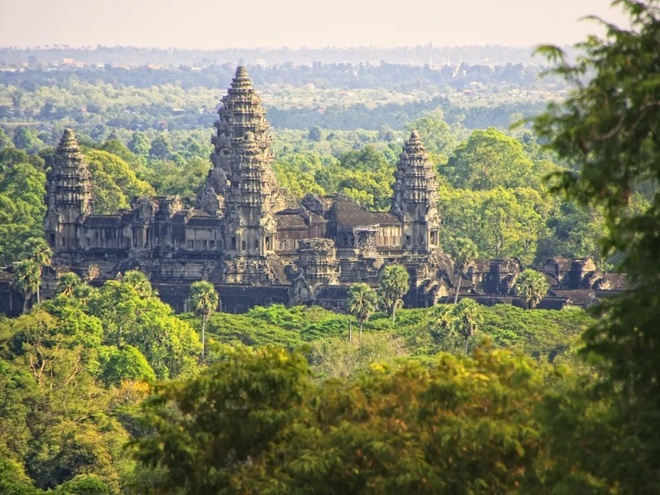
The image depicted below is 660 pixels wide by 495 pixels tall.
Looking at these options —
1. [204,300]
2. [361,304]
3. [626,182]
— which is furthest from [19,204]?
[626,182]

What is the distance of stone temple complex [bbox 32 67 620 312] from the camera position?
107 meters

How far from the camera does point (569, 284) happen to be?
109750 mm

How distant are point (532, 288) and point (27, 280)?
2079 cm

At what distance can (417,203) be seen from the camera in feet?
381

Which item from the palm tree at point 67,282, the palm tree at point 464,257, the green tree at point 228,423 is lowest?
the palm tree at point 67,282

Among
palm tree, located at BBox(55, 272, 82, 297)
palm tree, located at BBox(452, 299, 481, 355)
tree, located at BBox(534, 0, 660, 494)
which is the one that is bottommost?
palm tree, located at BBox(55, 272, 82, 297)

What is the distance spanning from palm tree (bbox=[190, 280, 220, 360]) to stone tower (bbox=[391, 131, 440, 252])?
705 inches

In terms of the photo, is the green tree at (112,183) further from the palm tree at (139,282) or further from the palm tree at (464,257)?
the palm tree at (139,282)

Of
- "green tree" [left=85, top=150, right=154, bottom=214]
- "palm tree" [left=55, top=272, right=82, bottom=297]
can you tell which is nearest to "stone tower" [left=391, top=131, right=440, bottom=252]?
"palm tree" [left=55, top=272, right=82, bottom=297]

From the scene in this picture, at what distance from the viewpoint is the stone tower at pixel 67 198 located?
11700 cm

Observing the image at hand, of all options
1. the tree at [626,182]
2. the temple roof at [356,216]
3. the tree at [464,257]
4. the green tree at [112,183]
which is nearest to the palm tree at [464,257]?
the tree at [464,257]

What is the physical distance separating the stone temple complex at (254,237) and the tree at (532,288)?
15.1 feet

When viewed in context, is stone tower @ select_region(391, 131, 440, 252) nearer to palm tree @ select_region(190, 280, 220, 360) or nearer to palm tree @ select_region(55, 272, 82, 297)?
palm tree @ select_region(55, 272, 82, 297)

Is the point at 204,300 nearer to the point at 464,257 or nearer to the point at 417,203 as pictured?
the point at 464,257
